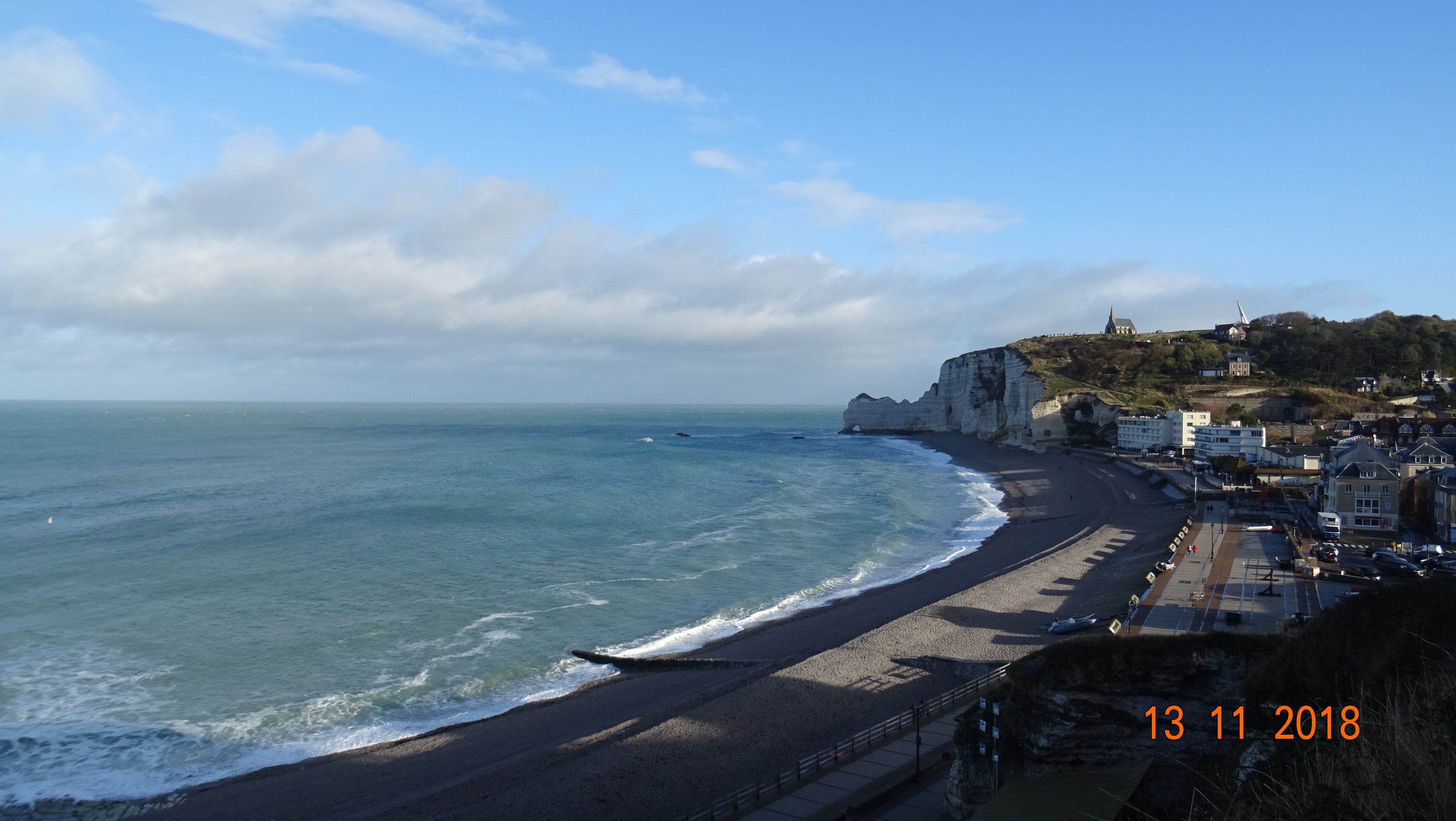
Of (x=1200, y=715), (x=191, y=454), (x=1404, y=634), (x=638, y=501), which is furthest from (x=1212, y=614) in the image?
(x=191, y=454)

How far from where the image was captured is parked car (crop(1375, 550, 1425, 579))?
28.7m

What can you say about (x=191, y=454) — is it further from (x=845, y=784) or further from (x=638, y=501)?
(x=845, y=784)

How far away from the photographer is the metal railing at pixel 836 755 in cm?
1510

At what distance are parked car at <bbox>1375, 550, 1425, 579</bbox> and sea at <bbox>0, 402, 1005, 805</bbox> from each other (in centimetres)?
1687

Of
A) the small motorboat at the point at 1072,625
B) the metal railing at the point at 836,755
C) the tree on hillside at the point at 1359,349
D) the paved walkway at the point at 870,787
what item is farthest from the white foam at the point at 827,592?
the tree on hillside at the point at 1359,349

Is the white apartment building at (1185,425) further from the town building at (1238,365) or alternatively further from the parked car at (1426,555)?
the parked car at (1426,555)

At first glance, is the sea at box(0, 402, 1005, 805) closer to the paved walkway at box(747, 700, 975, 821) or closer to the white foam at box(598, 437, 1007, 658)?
the white foam at box(598, 437, 1007, 658)

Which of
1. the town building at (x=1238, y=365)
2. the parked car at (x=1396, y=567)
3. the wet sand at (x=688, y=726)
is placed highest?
the town building at (x=1238, y=365)

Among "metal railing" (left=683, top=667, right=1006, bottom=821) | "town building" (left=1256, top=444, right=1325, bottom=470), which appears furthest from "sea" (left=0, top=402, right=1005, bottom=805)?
"town building" (left=1256, top=444, right=1325, bottom=470)

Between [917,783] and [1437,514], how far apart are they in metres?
36.2

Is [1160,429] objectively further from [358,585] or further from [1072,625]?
[358,585]

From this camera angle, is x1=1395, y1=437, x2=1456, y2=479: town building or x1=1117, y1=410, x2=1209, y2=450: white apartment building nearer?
x1=1395, y1=437, x2=1456, y2=479: town building

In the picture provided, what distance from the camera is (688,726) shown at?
1983 centimetres

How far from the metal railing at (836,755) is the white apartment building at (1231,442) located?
5118 centimetres
